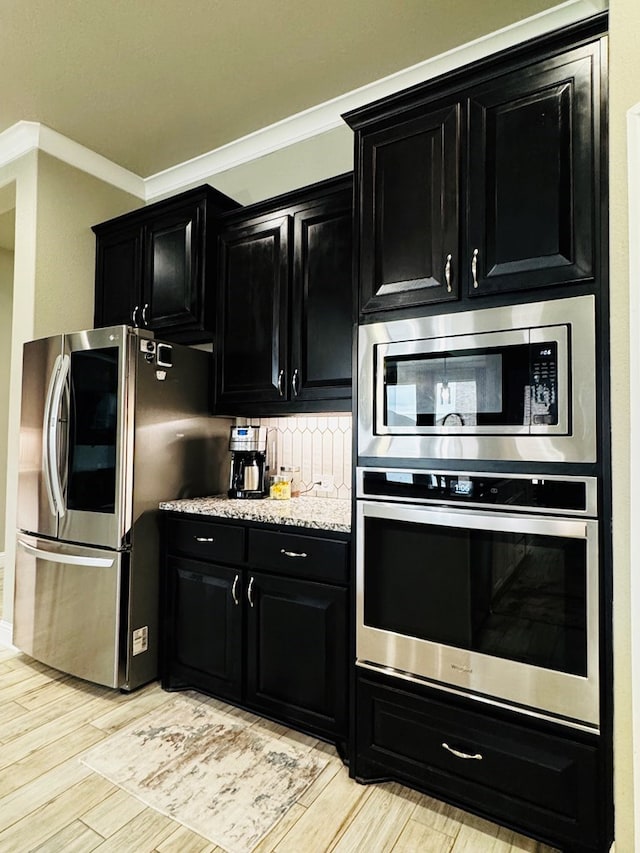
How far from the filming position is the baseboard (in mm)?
2952

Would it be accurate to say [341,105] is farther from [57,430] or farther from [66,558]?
[66,558]

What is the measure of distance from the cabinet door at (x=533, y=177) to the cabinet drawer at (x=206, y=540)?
4.73ft

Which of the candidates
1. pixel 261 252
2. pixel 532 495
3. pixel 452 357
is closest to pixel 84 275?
pixel 261 252

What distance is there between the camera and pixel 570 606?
1.44m

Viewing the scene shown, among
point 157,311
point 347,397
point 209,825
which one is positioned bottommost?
point 209,825

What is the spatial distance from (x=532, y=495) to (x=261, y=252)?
1774 millimetres

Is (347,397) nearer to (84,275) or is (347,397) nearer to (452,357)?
(452,357)

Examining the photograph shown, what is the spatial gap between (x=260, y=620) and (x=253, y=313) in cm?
148

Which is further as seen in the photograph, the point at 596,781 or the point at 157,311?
the point at 157,311

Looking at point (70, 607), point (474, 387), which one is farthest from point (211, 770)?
point (474, 387)

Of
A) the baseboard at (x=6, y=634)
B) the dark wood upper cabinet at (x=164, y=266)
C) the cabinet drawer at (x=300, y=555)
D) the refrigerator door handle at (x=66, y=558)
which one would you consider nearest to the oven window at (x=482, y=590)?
the cabinet drawer at (x=300, y=555)

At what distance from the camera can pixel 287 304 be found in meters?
2.40

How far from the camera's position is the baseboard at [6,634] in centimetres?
295

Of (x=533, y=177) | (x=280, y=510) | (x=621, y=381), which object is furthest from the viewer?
(x=280, y=510)
